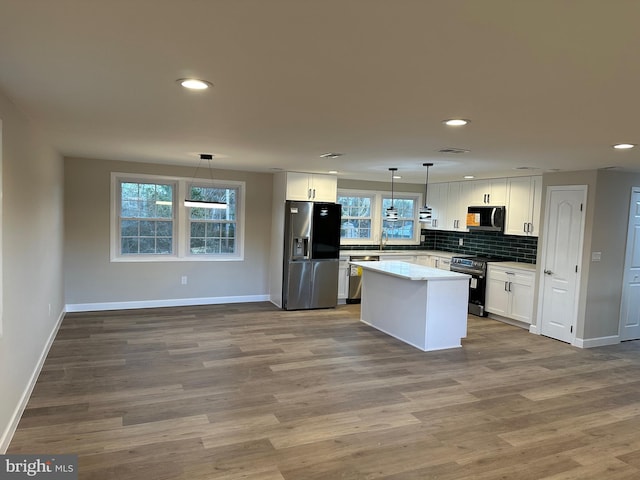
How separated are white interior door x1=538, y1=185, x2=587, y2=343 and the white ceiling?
6.06 ft

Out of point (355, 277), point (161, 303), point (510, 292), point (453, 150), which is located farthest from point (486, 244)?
point (161, 303)

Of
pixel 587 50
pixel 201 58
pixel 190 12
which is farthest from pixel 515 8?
pixel 201 58

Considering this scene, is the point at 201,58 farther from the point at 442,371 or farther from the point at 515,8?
the point at 442,371

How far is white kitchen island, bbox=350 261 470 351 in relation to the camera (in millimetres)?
5094

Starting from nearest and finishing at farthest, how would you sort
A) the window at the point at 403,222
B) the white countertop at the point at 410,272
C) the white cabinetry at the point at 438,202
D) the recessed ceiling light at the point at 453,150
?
the recessed ceiling light at the point at 453,150 → the white countertop at the point at 410,272 → the white cabinetry at the point at 438,202 → the window at the point at 403,222

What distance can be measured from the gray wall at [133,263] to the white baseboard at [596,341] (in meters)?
4.66

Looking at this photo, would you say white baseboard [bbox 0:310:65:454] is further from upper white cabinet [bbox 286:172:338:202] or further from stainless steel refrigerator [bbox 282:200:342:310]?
upper white cabinet [bbox 286:172:338:202]

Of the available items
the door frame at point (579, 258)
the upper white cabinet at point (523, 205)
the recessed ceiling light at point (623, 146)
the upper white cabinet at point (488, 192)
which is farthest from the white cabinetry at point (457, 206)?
the recessed ceiling light at point (623, 146)

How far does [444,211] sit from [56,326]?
642cm

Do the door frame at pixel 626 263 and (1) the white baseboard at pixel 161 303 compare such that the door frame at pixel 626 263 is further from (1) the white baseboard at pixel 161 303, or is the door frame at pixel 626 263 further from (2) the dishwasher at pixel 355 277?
(1) the white baseboard at pixel 161 303

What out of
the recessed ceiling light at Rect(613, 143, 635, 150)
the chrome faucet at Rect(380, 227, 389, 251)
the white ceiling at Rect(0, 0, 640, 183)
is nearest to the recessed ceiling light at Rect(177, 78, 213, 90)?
the white ceiling at Rect(0, 0, 640, 183)

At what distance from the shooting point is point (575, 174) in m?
5.56
